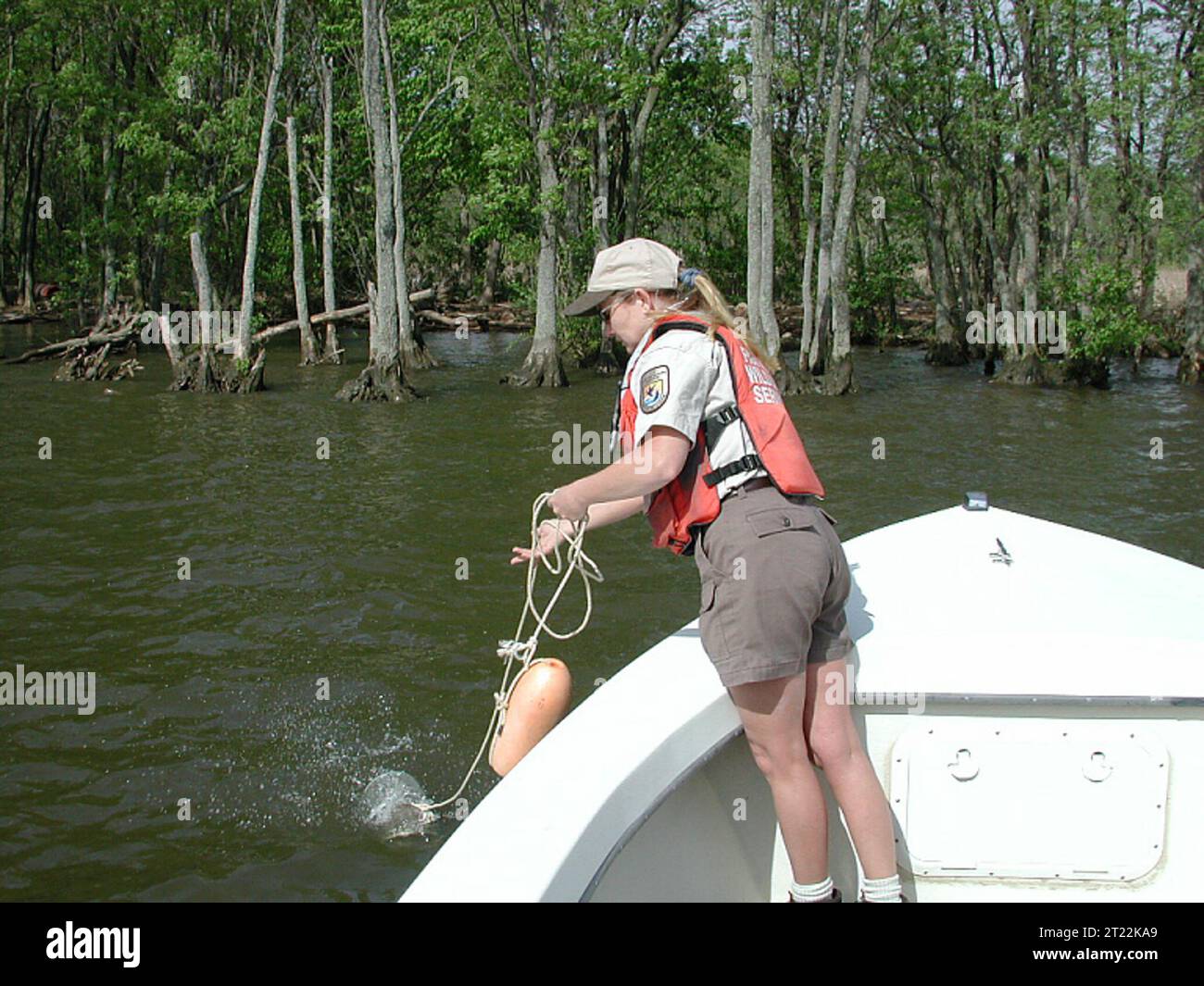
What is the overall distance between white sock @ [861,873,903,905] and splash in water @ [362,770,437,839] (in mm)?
3212

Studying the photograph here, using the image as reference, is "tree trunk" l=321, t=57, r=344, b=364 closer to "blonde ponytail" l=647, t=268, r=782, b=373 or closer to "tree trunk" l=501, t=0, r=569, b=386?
"tree trunk" l=501, t=0, r=569, b=386

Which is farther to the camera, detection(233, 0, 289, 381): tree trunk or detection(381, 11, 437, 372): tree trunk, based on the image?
detection(381, 11, 437, 372): tree trunk

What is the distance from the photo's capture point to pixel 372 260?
38.9 m

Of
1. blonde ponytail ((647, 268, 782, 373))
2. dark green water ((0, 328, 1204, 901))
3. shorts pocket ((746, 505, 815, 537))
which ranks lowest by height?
dark green water ((0, 328, 1204, 901))

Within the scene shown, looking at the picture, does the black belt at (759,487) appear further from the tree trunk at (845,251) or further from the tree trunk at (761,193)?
the tree trunk at (845,251)

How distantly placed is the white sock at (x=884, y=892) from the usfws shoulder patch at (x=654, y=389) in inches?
53.0

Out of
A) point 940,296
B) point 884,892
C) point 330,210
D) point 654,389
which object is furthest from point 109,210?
point 884,892

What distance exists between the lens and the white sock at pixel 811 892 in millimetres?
3139

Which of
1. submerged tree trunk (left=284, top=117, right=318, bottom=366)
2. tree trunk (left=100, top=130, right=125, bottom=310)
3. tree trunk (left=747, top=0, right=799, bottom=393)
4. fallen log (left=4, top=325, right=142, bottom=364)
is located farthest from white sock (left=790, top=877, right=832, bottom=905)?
tree trunk (left=100, top=130, right=125, bottom=310)

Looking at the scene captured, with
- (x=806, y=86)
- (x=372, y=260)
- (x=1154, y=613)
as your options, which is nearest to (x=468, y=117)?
(x=372, y=260)

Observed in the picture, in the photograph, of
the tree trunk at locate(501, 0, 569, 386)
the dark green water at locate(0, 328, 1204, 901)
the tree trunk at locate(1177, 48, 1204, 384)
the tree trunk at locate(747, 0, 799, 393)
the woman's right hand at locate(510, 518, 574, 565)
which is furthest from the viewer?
the tree trunk at locate(501, 0, 569, 386)

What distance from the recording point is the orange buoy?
3498 mm

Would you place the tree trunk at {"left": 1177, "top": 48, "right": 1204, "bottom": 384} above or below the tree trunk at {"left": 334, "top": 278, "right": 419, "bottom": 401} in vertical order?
above
